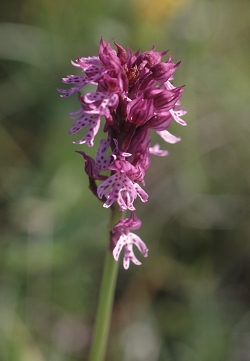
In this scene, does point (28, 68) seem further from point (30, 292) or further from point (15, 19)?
point (30, 292)

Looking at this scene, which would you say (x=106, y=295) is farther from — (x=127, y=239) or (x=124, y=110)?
(x=124, y=110)

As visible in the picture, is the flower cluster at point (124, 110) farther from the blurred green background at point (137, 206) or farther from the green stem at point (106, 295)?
the blurred green background at point (137, 206)

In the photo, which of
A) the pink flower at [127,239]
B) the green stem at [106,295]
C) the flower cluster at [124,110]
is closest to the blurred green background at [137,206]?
the green stem at [106,295]

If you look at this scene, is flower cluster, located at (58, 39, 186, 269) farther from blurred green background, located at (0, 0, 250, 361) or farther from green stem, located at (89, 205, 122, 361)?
blurred green background, located at (0, 0, 250, 361)

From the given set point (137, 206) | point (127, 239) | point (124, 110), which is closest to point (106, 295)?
point (127, 239)

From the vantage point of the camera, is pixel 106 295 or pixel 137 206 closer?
pixel 106 295

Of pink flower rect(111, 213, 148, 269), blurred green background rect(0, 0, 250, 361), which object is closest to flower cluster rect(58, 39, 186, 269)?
pink flower rect(111, 213, 148, 269)

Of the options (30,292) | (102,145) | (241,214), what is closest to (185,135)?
(241,214)

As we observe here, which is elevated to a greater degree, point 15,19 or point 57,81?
point 15,19
